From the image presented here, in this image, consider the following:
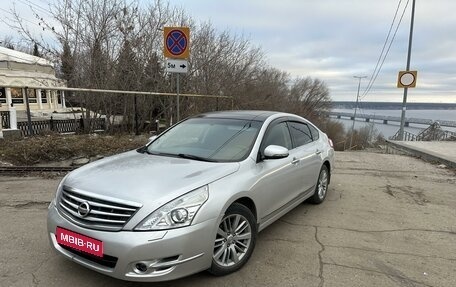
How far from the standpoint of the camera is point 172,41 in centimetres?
760

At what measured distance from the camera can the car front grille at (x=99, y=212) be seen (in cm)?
279

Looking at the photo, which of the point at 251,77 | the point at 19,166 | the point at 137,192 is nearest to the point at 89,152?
the point at 19,166

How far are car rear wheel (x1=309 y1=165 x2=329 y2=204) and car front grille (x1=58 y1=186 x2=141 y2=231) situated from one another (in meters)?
3.49

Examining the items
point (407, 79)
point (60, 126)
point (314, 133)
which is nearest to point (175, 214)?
point (314, 133)

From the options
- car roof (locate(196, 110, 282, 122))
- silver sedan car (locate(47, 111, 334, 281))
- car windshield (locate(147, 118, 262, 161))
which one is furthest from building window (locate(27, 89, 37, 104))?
silver sedan car (locate(47, 111, 334, 281))

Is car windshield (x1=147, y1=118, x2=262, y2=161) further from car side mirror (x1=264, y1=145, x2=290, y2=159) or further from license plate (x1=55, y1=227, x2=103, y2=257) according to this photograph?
license plate (x1=55, y1=227, x2=103, y2=257)

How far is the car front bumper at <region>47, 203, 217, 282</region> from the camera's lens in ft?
8.86

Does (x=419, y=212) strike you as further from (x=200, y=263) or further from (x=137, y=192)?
(x=137, y=192)

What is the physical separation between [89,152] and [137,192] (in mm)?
6065

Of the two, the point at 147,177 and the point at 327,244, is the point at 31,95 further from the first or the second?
the point at 327,244

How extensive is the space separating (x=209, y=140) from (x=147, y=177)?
1199mm

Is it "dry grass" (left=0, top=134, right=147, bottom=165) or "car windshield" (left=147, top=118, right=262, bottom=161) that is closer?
"car windshield" (left=147, top=118, right=262, bottom=161)

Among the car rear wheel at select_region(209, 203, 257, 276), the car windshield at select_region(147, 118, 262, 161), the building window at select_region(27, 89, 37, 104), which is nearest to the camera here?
the car rear wheel at select_region(209, 203, 257, 276)

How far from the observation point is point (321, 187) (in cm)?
575
